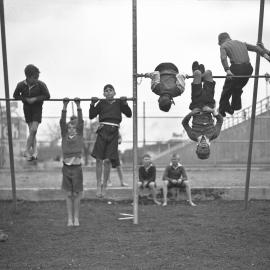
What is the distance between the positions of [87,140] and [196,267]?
29.9 feet

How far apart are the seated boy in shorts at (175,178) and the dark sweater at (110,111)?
2094mm

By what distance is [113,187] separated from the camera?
10.2 metres

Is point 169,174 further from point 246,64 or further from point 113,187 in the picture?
point 246,64

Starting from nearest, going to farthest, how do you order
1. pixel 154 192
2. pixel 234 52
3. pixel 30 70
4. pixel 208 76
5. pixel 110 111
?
1. pixel 208 76
2. pixel 234 52
3. pixel 30 70
4. pixel 110 111
5. pixel 154 192

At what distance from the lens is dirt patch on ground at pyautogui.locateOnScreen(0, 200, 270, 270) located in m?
5.80

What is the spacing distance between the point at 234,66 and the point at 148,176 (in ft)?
11.0

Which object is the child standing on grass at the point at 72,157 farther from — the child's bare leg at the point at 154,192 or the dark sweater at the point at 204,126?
the child's bare leg at the point at 154,192

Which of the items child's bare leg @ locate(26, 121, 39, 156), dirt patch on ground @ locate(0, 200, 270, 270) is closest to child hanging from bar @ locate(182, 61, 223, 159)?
dirt patch on ground @ locate(0, 200, 270, 270)

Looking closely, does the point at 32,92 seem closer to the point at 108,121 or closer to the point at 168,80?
the point at 108,121

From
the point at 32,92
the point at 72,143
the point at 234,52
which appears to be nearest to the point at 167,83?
the point at 234,52

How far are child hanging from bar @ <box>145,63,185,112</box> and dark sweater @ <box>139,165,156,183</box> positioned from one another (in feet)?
9.79

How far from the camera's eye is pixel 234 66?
271 inches

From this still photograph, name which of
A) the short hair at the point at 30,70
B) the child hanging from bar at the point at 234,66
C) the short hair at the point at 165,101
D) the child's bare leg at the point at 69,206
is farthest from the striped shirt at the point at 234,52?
the child's bare leg at the point at 69,206

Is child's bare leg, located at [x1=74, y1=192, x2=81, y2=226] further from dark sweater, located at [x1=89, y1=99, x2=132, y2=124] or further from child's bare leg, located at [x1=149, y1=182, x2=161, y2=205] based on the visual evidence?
child's bare leg, located at [x1=149, y1=182, x2=161, y2=205]
